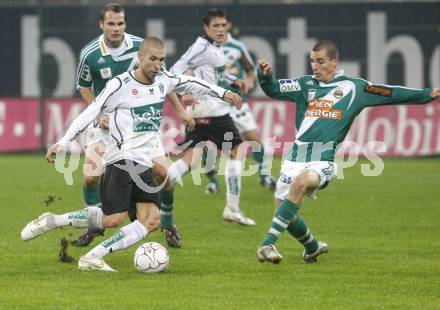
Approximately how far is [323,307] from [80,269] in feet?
7.66

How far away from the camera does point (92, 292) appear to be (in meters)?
8.09

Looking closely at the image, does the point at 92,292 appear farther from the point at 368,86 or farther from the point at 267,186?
the point at 267,186

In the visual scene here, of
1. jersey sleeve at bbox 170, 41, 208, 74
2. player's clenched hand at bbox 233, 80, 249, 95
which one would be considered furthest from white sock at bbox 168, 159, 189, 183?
player's clenched hand at bbox 233, 80, 249, 95

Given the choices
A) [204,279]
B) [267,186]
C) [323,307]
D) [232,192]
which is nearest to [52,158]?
[204,279]

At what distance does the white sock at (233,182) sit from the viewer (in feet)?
40.7

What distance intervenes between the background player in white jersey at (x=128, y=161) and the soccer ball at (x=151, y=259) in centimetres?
14

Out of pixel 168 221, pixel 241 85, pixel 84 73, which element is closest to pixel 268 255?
pixel 168 221

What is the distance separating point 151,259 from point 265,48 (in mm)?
12127

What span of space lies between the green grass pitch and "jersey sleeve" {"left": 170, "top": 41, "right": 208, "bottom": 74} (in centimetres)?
175

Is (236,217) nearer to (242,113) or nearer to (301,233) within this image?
(301,233)

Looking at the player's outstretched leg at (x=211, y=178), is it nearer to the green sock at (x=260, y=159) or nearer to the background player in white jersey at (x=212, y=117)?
the green sock at (x=260, y=159)

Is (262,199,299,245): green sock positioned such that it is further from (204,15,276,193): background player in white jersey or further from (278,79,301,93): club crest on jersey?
(204,15,276,193): background player in white jersey

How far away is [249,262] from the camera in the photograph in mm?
9562

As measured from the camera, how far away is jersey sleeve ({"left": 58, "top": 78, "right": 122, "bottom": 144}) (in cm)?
874
